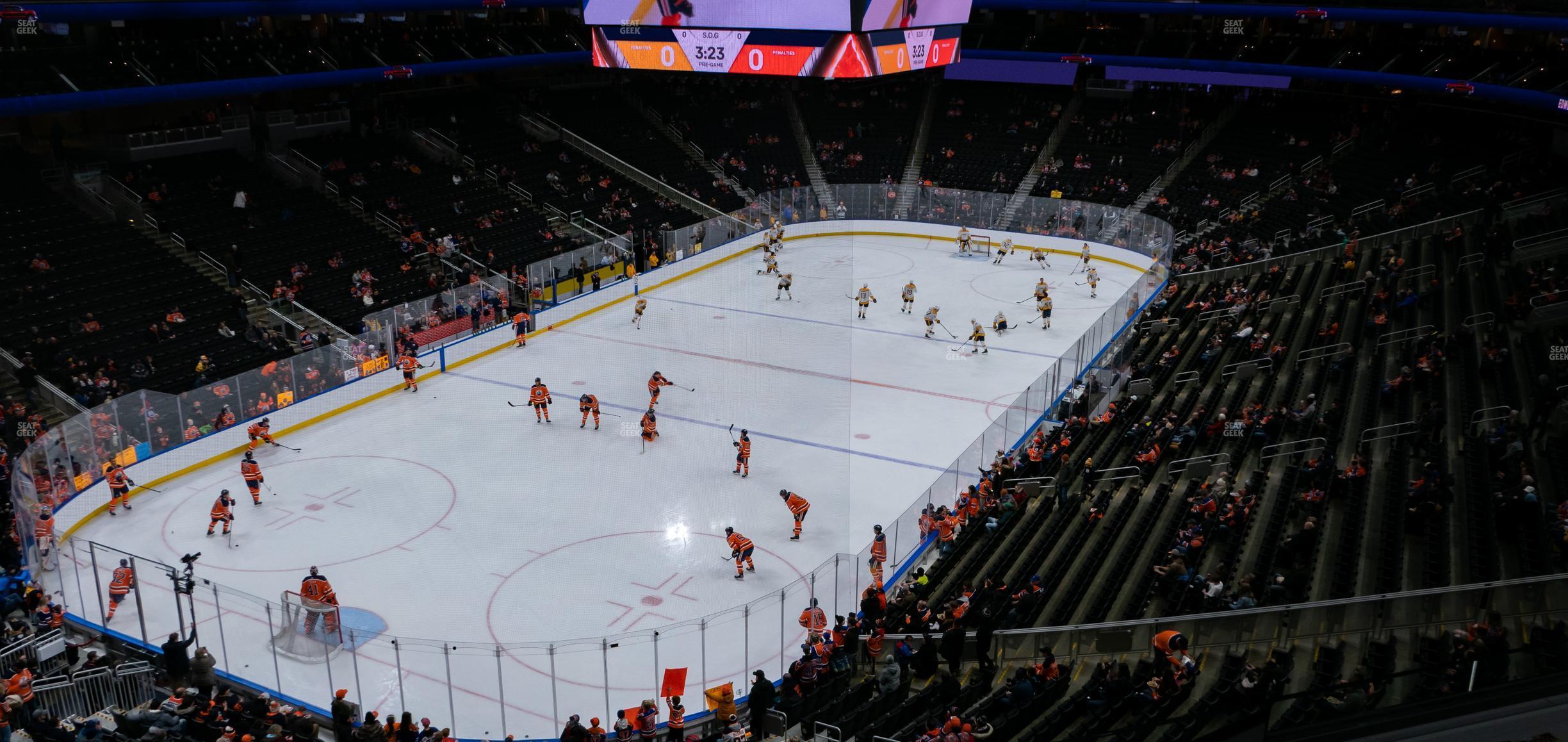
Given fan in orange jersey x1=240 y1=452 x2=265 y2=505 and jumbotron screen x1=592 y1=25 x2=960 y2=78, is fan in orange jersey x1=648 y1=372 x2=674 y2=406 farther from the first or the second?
fan in orange jersey x1=240 y1=452 x2=265 y2=505

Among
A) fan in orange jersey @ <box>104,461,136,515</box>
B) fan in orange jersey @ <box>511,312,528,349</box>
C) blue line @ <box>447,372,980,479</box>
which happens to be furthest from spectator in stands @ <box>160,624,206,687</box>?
fan in orange jersey @ <box>511,312,528,349</box>

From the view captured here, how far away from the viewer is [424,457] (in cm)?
2030

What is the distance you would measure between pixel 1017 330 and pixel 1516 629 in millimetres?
18964

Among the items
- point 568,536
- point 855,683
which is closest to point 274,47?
point 568,536

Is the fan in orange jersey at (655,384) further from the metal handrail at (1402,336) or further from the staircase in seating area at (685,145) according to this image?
the staircase in seating area at (685,145)

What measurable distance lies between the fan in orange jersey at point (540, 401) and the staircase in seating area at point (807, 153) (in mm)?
21290

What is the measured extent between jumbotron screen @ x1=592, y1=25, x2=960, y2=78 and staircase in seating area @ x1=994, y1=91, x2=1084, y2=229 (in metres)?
21.0

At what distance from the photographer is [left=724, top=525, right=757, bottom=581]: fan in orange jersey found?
15.5m

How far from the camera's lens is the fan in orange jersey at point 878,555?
14688 mm

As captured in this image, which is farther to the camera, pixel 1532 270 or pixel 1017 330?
pixel 1017 330

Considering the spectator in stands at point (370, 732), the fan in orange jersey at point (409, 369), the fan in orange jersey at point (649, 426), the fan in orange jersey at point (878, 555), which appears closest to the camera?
the spectator in stands at point (370, 732)

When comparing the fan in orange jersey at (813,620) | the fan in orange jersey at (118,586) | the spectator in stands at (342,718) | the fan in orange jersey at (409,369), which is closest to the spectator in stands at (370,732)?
the spectator in stands at (342,718)

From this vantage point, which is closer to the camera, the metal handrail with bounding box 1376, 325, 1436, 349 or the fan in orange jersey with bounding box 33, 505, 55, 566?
the fan in orange jersey with bounding box 33, 505, 55, 566

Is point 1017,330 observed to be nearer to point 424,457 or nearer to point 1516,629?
point 424,457
